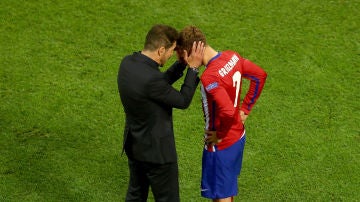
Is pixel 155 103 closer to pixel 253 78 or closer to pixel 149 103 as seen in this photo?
pixel 149 103

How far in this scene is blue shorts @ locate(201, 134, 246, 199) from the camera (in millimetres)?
5520

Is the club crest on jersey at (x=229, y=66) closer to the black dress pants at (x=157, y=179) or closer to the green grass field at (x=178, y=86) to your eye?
the black dress pants at (x=157, y=179)

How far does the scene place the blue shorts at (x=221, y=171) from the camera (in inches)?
217

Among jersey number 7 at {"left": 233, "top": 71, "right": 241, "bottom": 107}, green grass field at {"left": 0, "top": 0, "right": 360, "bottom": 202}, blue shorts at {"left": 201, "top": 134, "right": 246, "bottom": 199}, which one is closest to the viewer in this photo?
jersey number 7 at {"left": 233, "top": 71, "right": 241, "bottom": 107}

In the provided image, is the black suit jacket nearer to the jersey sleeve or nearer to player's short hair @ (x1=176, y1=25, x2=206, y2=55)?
player's short hair @ (x1=176, y1=25, x2=206, y2=55)

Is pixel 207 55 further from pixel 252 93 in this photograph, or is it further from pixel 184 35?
pixel 252 93

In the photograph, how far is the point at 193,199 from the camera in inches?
255

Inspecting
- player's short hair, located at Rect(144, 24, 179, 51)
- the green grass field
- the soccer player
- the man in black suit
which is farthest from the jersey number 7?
the green grass field

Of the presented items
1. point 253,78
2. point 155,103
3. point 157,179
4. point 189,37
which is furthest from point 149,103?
point 253,78

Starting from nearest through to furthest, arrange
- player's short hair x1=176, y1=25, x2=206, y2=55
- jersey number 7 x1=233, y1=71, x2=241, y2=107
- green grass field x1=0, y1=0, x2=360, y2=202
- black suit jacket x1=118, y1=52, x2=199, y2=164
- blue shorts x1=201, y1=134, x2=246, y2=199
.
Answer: black suit jacket x1=118, y1=52, x2=199, y2=164
player's short hair x1=176, y1=25, x2=206, y2=55
jersey number 7 x1=233, y1=71, x2=241, y2=107
blue shorts x1=201, y1=134, x2=246, y2=199
green grass field x1=0, y1=0, x2=360, y2=202

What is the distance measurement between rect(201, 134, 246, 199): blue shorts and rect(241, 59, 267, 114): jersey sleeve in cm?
42

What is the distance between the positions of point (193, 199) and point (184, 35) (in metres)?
2.05

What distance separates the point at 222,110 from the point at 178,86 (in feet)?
10.8

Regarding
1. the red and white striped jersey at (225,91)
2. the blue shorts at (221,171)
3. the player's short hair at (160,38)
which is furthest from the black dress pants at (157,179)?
the player's short hair at (160,38)
